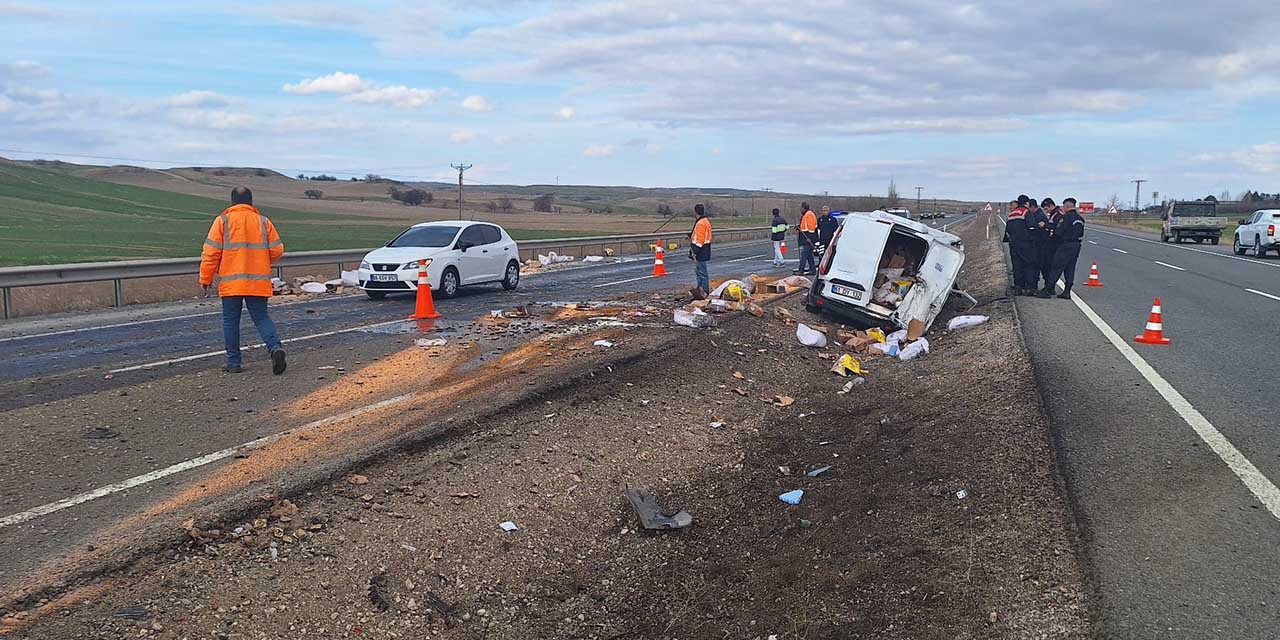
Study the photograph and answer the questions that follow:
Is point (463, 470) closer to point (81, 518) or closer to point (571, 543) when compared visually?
point (571, 543)

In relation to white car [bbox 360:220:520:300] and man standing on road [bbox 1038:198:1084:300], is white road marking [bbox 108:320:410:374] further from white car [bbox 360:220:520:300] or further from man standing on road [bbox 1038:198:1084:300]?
man standing on road [bbox 1038:198:1084:300]

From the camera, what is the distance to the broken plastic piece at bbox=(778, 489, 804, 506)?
5.93m

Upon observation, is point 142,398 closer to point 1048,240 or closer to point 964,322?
point 964,322

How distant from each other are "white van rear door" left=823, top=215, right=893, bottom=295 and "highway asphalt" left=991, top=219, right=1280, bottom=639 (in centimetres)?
225

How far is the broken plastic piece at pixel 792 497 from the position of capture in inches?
234

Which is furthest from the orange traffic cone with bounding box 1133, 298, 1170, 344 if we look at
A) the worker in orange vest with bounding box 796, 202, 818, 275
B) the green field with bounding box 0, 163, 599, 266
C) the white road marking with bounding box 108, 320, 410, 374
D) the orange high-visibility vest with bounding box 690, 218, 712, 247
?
the green field with bounding box 0, 163, 599, 266

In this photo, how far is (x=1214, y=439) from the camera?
6211 mm

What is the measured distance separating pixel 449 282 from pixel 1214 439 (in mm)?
13253

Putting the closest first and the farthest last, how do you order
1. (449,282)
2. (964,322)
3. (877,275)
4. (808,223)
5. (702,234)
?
(964,322), (877,275), (702,234), (449,282), (808,223)

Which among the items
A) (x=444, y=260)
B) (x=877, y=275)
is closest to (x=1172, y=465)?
(x=877, y=275)

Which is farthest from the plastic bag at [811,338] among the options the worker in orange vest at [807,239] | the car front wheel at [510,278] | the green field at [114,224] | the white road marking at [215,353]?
the green field at [114,224]

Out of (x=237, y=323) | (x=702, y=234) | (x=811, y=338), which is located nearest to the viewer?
(x=237, y=323)

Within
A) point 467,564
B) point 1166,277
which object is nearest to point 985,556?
point 467,564

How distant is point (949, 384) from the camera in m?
8.91
